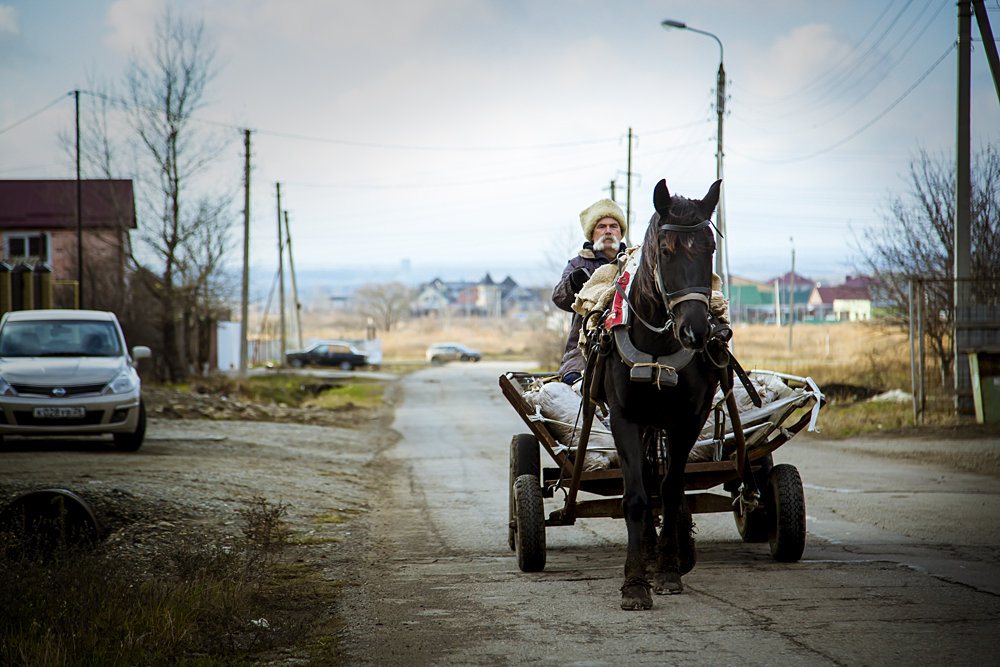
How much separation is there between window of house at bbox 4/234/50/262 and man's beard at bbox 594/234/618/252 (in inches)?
1710

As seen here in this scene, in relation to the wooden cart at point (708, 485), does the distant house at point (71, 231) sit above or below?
above

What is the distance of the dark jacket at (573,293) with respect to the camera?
6938 mm

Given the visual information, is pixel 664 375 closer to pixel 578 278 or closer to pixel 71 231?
pixel 578 278

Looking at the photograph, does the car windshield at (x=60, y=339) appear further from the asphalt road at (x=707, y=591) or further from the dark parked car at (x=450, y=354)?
the dark parked car at (x=450, y=354)

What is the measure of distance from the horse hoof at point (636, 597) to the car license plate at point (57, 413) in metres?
10.6

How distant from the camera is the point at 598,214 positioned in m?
7.50

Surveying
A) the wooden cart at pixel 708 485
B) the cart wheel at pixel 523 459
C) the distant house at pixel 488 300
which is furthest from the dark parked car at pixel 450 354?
the distant house at pixel 488 300

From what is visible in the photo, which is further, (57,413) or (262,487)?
(57,413)

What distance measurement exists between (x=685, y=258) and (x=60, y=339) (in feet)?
41.5

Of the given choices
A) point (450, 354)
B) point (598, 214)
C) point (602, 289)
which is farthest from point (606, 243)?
point (450, 354)

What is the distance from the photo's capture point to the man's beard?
24.1ft

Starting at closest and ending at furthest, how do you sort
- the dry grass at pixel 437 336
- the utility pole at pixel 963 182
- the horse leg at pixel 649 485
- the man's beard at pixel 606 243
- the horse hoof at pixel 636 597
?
the horse hoof at pixel 636 597, the horse leg at pixel 649 485, the man's beard at pixel 606 243, the utility pole at pixel 963 182, the dry grass at pixel 437 336

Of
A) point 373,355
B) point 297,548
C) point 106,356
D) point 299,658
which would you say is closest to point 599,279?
point 299,658

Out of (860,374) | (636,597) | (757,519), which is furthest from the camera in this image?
(860,374)
